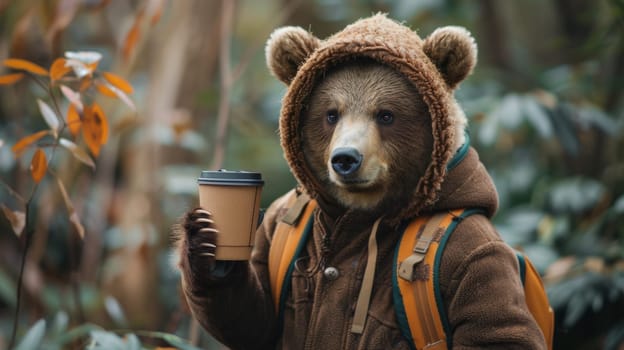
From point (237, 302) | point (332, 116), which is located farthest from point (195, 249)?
point (332, 116)

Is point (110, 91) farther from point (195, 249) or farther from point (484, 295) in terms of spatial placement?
point (484, 295)

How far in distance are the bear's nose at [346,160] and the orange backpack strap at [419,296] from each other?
307mm

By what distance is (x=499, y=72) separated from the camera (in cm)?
537

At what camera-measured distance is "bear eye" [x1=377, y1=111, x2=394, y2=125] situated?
2.27 metres

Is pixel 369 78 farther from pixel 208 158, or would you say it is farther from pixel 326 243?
pixel 208 158

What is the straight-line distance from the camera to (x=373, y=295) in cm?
223

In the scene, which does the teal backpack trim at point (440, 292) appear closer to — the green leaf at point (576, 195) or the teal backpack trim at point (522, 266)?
the teal backpack trim at point (522, 266)

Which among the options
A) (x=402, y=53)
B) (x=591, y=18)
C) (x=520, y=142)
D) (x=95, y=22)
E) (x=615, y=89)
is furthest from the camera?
(x=95, y=22)

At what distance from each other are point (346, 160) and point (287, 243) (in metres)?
0.47

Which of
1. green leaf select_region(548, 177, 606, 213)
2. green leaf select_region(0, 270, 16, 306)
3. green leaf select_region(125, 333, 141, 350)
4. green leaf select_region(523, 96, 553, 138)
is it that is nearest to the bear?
green leaf select_region(125, 333, 141, 350)

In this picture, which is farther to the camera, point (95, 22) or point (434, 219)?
point (95, 22)

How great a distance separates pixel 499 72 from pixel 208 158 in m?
2.37

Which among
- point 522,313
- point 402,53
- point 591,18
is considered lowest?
point 522,313

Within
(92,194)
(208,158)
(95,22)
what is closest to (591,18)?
(208,158)
